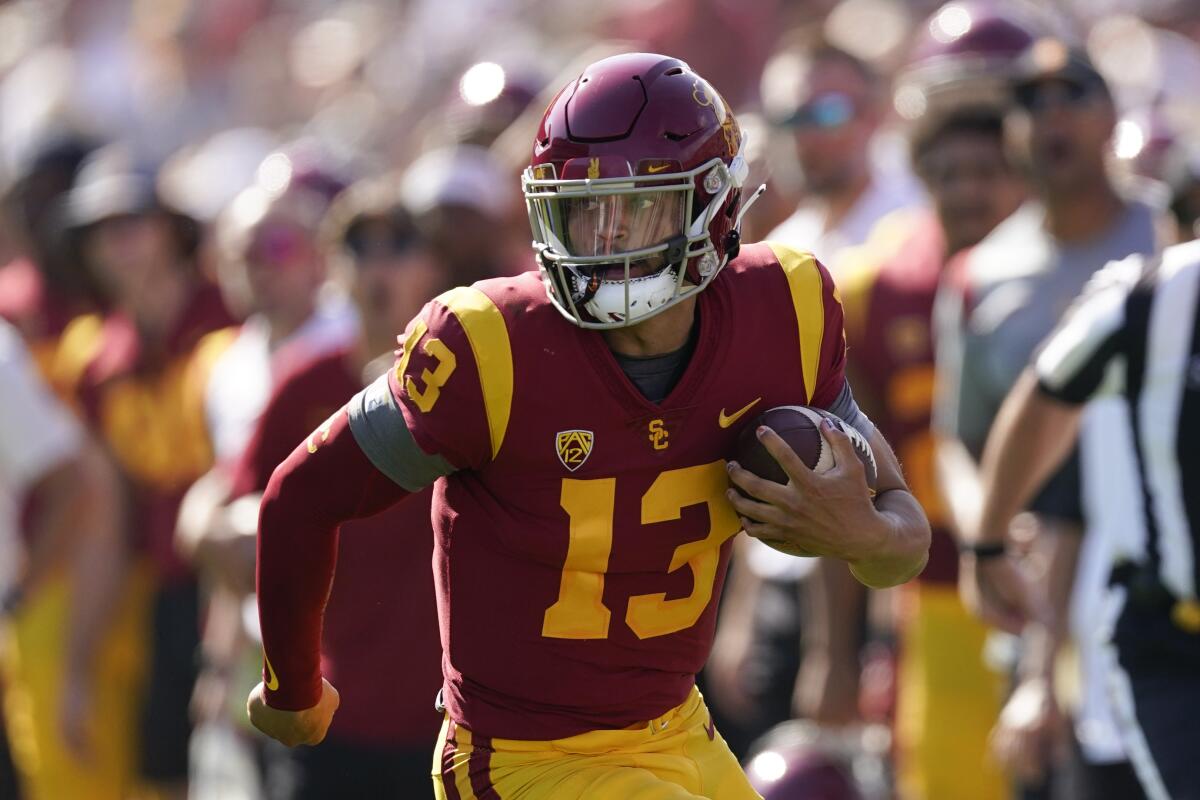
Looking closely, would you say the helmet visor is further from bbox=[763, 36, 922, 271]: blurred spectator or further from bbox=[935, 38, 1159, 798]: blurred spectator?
bbox=[763, 36, 922, 271]: blurred spectator

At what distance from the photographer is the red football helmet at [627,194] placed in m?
3.72

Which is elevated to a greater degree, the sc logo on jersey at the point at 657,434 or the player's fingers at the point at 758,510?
the sc logo on jersey at the point at 657,434

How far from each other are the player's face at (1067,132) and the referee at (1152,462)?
3.39 feet

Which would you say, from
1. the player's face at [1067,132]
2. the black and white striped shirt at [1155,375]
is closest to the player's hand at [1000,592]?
the black and white striped shirt at [1155,375]

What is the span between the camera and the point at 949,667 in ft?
21.6

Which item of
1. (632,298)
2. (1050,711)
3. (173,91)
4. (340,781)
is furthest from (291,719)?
(173,91)

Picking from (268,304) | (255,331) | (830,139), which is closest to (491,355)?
(268,304)

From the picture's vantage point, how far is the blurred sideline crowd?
584 centimetres

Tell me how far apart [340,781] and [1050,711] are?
190cm

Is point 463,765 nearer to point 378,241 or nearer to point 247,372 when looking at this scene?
point 378,241

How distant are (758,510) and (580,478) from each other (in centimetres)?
31

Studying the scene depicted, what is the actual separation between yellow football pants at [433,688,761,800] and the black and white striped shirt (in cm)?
139

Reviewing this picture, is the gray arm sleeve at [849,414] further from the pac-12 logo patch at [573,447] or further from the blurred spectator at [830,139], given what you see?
the blurred spectator at [830,139]

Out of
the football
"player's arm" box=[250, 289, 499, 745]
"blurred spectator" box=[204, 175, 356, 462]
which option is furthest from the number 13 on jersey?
"blurred spectator" box=[204, 175, 356, 462]
